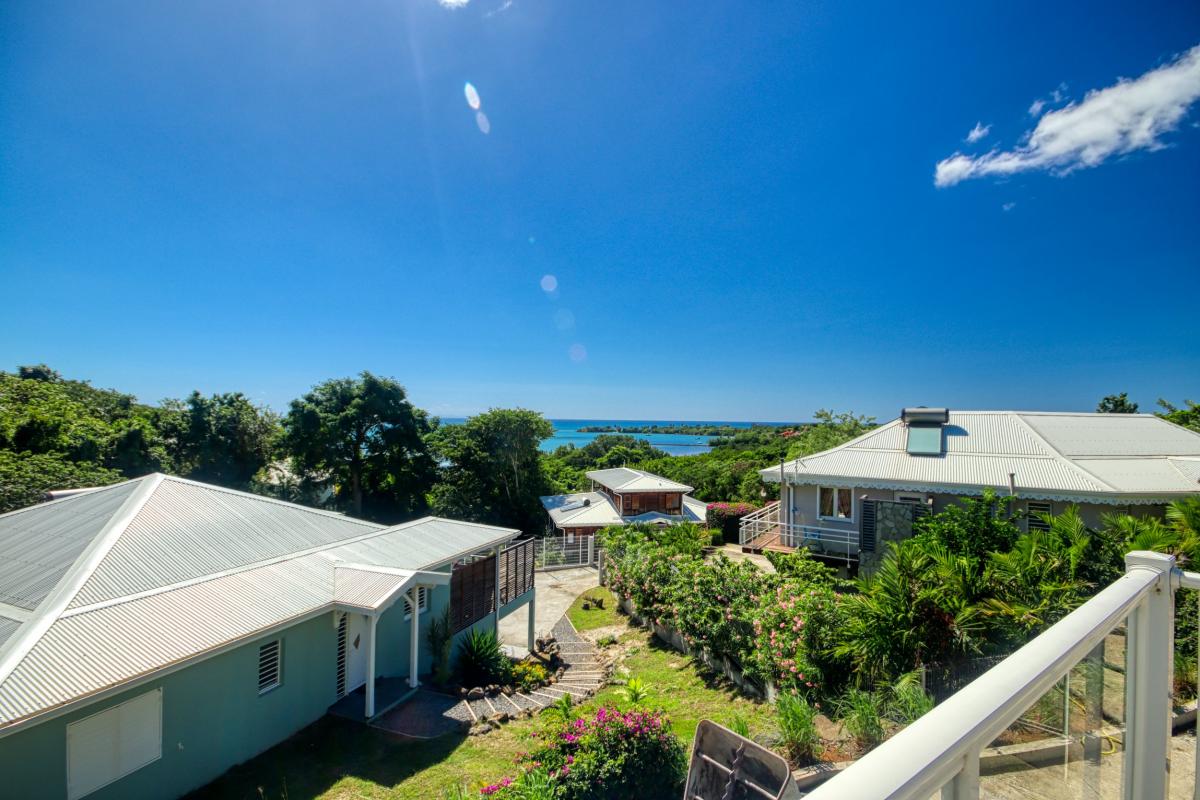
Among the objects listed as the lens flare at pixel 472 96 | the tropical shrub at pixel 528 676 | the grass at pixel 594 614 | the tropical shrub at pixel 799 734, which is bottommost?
the grass at pixel 594 614

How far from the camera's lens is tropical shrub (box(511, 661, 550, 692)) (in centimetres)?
1165

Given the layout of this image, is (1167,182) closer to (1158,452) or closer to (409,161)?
(1158,452)

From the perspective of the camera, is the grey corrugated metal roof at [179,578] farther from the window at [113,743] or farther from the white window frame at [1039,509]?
the white window frame at [1039,509]

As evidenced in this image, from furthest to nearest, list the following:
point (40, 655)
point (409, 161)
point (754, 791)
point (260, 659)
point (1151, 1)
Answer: point (409, 161) → point (260, 659) → point (1151, 1) → point (40, 655) → point (754, 791)

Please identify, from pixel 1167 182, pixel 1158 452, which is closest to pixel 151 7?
pixel 1167 182

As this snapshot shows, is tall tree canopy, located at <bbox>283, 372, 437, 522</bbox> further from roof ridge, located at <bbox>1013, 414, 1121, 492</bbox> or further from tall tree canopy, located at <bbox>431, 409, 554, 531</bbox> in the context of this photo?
roof ridge, located at <bbox>1013, 414, 1121, 492</bbox>

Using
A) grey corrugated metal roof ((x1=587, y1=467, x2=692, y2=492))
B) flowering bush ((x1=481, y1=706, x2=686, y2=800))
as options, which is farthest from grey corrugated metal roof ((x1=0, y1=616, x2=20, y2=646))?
grey corrugated metal roof ((x1=587, y1=467, x2=692, y2=492))

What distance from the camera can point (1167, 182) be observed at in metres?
12.8

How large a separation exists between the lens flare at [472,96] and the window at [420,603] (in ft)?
40.0

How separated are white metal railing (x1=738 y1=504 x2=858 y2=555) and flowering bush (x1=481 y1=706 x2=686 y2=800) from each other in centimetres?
1219

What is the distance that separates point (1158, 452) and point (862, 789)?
75.0 ft

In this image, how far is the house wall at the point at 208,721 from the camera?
5.95 meters

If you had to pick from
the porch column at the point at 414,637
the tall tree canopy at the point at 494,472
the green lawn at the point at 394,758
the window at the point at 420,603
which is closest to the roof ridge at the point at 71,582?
the green lawn at the point at 394,758

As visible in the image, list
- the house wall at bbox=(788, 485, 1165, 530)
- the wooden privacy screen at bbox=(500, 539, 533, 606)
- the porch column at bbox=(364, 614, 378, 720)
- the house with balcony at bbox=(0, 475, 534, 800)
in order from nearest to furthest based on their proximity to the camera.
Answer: the house with balcony at bbox=(0, 475, 534, 800) < the porch column at bbox=(364, 614, 378, 720) < the house wall at bbox=(788, 485, 1165, 530) < the wooden privacy screen at bbox=(500, 539, 533, 606)
